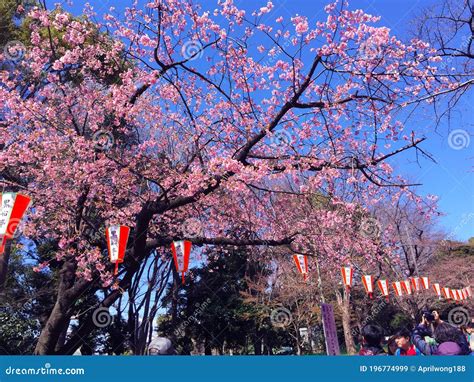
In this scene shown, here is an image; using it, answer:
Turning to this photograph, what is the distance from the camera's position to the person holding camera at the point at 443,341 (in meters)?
3.83

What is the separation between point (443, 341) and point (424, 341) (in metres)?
0.32

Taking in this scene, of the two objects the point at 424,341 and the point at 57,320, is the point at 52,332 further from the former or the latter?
the point at 424,341

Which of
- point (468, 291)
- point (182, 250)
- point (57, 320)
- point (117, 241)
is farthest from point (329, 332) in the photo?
point (468, 291)

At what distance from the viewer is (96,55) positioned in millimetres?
7422

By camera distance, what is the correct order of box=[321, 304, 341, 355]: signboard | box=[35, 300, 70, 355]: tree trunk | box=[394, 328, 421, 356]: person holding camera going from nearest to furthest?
1. box=[394, 328, 421, 356]: person holding camera
2. box=[321, 304, 341, 355]: signboard
3. box=[35, 300, 70, 355]: tree trunk

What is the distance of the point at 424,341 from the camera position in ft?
14.0

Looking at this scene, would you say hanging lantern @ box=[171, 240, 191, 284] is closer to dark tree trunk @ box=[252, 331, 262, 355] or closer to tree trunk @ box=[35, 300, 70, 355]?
tree trunk @ box=[35, 300, 70, 355]

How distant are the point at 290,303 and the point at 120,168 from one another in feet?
40.6

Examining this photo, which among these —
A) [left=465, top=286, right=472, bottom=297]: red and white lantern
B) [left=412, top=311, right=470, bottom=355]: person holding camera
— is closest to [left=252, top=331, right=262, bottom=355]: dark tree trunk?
[left=465, top=286, right=472, bottom=297]: red and white lantern

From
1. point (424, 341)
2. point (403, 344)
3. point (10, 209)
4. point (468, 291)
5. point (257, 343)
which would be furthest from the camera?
point (257, 343)

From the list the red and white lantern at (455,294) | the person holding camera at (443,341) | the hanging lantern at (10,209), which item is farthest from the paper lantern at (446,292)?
the hanging lantern at (10,209)

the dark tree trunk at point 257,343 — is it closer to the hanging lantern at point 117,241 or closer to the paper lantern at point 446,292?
the paper lantern at point 446,292

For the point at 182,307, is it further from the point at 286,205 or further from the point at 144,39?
the point at 144,39

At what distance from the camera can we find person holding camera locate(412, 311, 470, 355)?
3.83 meters
